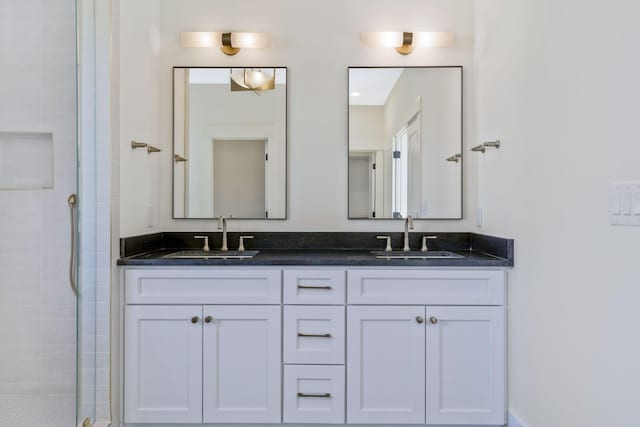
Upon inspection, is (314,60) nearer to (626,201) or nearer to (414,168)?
(414,168)

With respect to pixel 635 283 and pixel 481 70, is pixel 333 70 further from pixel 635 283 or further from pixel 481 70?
pixel 635 283

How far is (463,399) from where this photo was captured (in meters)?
1.83

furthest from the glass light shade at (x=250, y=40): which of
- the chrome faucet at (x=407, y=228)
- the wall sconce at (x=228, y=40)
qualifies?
the chrome faucet at (x=407, y=228)

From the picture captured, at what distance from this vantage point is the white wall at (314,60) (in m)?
2.38

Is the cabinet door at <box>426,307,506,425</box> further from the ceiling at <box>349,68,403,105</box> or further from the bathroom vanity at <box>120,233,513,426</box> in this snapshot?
the ceiling at <box>349,68,403,105</box>

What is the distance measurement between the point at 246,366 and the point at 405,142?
1.52m

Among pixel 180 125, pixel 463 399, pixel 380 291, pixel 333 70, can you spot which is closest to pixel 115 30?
pixel 180 125

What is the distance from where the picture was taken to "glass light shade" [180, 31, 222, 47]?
234cm

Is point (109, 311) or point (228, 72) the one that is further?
point (228, 72)

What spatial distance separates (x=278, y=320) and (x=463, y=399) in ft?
3.09

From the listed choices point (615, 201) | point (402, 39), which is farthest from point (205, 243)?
point (615, 201)

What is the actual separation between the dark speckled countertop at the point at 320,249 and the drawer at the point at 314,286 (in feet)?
0.16

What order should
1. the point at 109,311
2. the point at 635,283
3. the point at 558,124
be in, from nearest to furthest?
the point at 635,283 → the point at 558,124 → the point at 109,311

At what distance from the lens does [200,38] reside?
235cm
